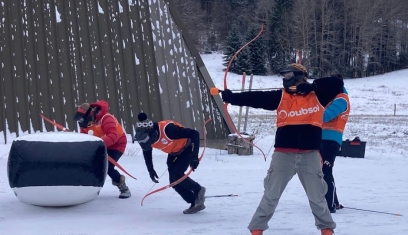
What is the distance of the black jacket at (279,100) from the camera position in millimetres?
5738

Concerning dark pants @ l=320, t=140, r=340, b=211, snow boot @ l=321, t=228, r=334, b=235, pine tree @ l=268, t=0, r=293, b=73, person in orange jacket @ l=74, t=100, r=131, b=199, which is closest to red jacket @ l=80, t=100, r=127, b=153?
person in orange jacket @ l=74, t=100, r=131, b=199

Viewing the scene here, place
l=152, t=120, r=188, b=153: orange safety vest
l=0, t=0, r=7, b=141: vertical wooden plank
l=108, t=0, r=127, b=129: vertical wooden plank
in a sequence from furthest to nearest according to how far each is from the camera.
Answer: l=108, t=0, r=127, b=129: vertical wooden plank, l=0, t=0, r=7, b=141: vertical wooden plank, l=152, t=120, r=188, b=153: orange safety vest

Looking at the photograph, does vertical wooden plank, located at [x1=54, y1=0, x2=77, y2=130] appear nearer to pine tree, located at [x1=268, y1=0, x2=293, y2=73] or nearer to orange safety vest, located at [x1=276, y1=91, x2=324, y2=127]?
orange safety vest, located at [x1=276, y1=91, x2=324, y2=127]

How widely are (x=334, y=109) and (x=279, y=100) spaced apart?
1.34m

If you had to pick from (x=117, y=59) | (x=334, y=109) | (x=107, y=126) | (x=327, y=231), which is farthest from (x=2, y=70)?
(x=327, y=231)

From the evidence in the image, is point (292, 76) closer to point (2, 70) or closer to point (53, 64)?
point (53, 64)

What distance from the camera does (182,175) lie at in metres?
7.25

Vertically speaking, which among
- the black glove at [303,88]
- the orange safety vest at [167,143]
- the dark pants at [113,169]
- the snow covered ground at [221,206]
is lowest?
the snow covered ground at [221,206]

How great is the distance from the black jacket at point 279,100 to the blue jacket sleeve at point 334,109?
2.88 ft

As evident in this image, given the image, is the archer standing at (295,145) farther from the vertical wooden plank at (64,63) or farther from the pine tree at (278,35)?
the pine tree at (278,35)

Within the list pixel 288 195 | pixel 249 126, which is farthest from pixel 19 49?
pixel 249 126

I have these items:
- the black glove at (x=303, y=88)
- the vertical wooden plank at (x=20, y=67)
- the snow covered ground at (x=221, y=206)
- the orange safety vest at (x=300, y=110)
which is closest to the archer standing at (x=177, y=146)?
the snow covered ground at (x=221, y=206)

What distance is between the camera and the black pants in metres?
7.25

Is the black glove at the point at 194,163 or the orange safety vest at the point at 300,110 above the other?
Result: the orange safety vest at the point at 300,110
